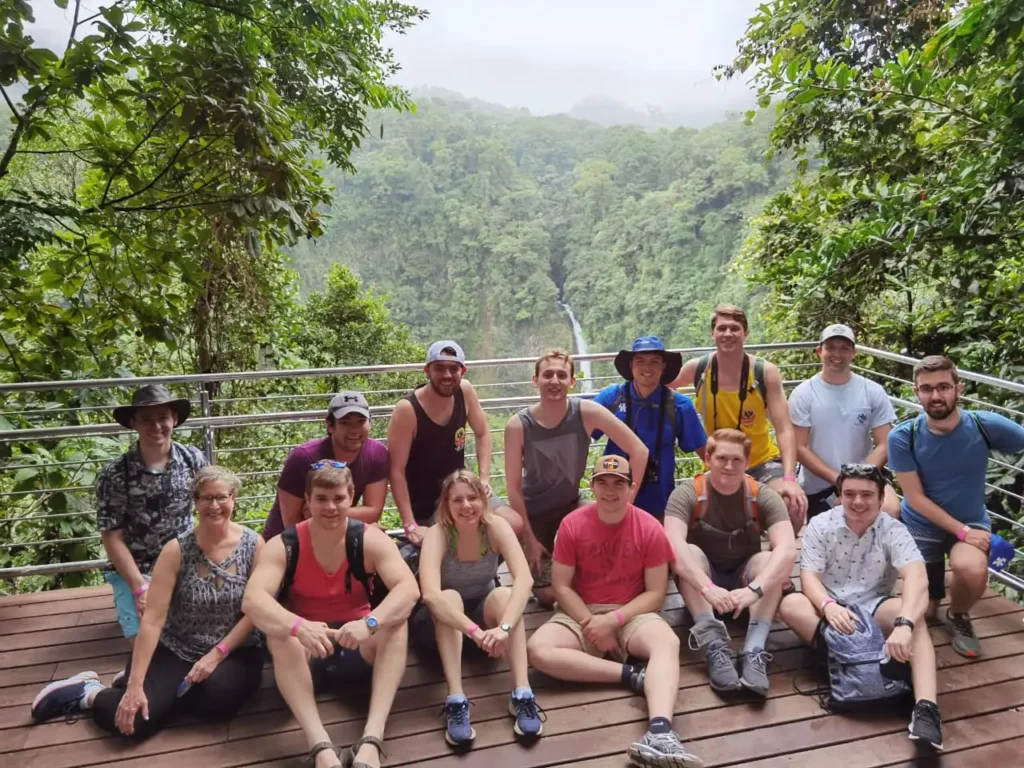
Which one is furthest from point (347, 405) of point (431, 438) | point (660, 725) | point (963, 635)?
point (963, 635)

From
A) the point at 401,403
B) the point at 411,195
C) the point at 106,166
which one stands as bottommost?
the point at 401,403

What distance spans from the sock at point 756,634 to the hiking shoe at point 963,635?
786 mm

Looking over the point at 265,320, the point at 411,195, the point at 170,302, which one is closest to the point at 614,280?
the point at 411,195

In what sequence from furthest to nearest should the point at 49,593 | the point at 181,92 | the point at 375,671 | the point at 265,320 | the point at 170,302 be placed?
the point at 265,320
the point at 170,302
the point at 49,593
the point at 181,92
the point at 375,671

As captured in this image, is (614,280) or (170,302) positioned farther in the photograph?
(614,280)

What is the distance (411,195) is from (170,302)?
3585 cm

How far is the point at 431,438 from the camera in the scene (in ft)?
10.4

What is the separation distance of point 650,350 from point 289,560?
68.9 inches

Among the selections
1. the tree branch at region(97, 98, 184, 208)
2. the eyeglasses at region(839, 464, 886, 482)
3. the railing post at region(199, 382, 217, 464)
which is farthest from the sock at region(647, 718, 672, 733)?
the tree branch at region(97, 98, 184, 208)

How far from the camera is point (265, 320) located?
773cm

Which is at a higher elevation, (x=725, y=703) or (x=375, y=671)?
(x=375, y=671)

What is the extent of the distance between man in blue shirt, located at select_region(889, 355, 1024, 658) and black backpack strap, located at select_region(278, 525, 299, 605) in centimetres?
243

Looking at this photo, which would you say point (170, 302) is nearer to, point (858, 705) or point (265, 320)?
point (858, 705)

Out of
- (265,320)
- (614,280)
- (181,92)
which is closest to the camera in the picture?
(181,92)
